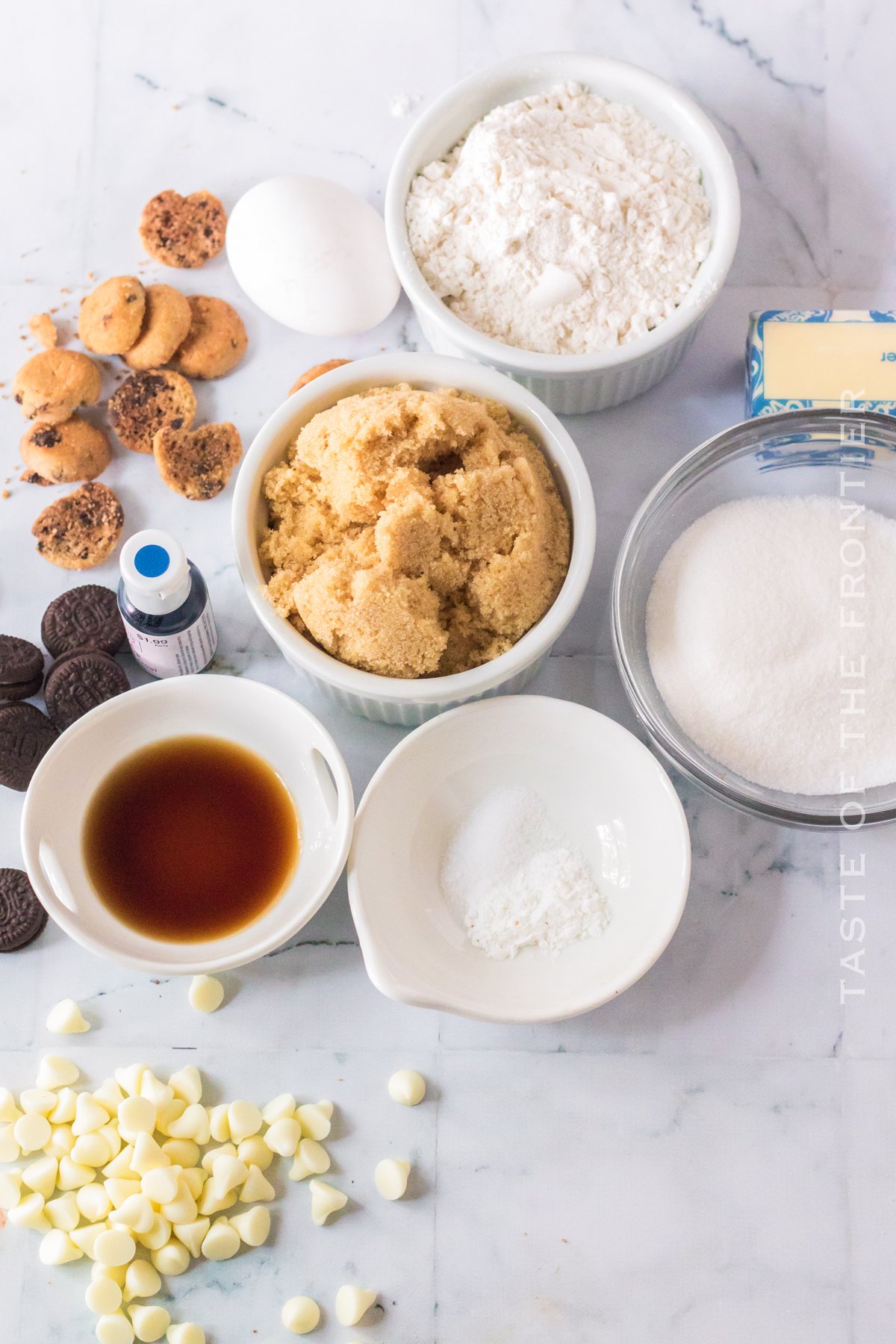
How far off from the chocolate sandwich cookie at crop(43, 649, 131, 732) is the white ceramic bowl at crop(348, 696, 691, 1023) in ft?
1.11

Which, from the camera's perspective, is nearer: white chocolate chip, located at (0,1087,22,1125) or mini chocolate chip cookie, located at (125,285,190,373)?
white chocolate chip, located at (0,1087,22,1125)

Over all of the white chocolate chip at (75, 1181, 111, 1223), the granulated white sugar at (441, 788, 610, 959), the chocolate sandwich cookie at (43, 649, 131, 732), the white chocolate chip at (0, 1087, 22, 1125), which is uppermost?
the chocolate sandwich cookie at (43, 649, 131, 732)

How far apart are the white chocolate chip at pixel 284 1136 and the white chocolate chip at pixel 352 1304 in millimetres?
152

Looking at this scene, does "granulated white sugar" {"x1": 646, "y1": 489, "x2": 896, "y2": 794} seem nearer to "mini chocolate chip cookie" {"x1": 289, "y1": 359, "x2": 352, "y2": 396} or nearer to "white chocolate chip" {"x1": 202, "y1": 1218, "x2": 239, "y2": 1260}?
"mini chocolate chip cookie" {"x1": 289, "y1": 359, "x2": 352, "y2": 396}

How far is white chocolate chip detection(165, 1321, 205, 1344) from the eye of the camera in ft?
4.00

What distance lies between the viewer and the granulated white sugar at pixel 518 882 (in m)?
1.27

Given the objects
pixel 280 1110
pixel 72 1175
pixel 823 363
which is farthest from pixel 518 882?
pixel 823 363

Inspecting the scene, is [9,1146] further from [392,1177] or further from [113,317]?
[113,317]

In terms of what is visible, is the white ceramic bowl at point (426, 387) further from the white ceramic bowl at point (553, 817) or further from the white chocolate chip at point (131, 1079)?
the white chocolate chip at point (131, 1079)

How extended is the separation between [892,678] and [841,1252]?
24.9 inches

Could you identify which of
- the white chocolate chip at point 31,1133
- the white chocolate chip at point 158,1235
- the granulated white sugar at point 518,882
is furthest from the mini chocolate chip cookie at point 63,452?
the white chocolate chip at point 158,1235

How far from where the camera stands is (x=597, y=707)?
1392mm

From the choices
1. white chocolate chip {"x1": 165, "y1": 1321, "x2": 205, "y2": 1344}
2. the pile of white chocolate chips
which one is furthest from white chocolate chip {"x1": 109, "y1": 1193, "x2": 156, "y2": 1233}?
white chocolate chip {"x1": 165, "y1": 1321, "x2": 205, "y2": 1344}

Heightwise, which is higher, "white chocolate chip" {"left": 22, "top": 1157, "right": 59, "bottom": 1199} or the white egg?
the white egg
